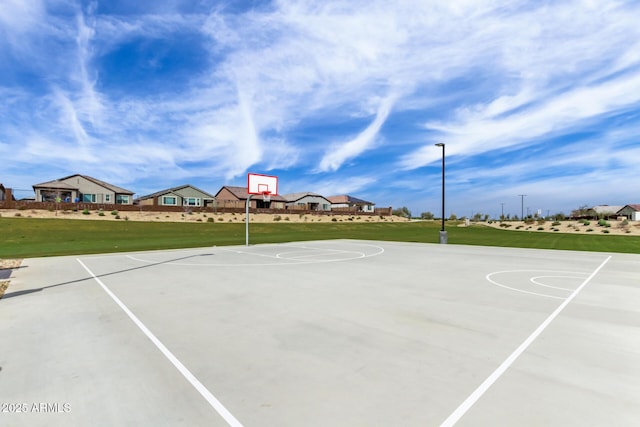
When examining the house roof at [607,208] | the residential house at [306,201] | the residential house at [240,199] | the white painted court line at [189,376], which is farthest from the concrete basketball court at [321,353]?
the house roof at [607,208]

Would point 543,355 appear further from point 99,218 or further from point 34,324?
point 99,218

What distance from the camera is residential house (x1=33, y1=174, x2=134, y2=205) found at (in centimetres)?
4485

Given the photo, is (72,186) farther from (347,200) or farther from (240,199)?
(347,200)

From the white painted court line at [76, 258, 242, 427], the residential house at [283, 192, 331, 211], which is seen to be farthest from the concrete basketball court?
the residential house at [283, 192, 331, 211]

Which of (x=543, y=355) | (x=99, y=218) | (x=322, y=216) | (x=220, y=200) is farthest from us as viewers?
(x=220, y=200)

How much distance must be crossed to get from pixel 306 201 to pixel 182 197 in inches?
1044

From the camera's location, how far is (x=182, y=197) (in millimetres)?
54688

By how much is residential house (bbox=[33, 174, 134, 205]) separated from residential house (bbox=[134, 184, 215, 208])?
13.2 ft

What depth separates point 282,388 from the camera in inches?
139

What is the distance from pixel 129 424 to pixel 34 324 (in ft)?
14.1

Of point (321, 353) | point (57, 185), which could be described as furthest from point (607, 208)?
point (57, 185)

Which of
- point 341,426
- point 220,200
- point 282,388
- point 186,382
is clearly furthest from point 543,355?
point 220,200

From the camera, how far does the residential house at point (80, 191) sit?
44.9 meters

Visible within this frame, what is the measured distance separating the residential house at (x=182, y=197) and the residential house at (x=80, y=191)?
13.2 ft
